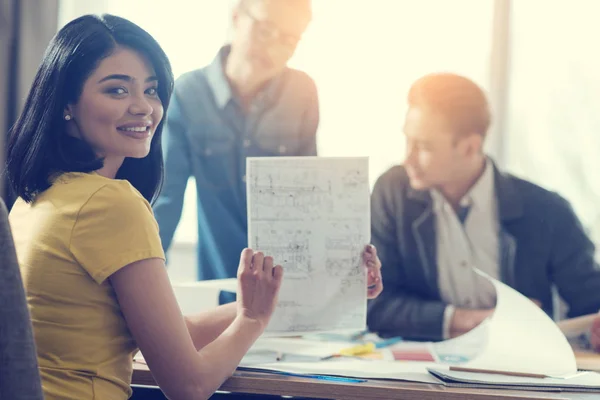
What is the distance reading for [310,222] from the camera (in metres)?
1.26

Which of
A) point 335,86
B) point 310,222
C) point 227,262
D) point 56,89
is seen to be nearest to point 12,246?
point 56,89

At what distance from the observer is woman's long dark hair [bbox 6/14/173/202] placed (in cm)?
103

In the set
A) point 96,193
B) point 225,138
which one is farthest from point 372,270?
point 225,138

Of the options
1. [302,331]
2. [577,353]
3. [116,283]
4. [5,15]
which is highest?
[5,15]

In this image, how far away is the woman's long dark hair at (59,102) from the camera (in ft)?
3.39

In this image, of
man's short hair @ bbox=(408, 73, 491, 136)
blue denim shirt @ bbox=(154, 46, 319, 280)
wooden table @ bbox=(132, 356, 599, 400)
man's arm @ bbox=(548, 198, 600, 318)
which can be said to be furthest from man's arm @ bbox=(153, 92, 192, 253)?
man's arm @ bbox=(548, 198, 600, 318)

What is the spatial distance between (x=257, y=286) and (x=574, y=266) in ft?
3.01

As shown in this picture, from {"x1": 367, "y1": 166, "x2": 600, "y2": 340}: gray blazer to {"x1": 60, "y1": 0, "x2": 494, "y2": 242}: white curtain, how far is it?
132 mm

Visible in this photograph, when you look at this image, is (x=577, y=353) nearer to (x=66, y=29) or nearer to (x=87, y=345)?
(x=87, y=345)

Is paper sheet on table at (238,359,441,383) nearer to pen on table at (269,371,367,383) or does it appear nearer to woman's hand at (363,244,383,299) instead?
pen on table at (269,371,367,383)

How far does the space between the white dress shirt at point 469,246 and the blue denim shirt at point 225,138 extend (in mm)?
387

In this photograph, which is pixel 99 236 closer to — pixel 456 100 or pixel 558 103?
pixel 456 100

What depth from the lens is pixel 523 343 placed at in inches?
50.6

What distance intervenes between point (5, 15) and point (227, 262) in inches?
36.4
